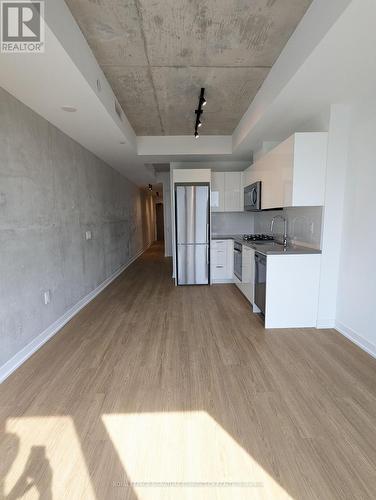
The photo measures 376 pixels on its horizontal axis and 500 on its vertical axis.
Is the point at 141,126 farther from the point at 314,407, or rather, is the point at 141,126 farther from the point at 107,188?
the point at 314,407

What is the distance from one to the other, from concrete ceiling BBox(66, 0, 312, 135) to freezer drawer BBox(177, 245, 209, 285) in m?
2.40

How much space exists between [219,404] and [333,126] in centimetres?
300

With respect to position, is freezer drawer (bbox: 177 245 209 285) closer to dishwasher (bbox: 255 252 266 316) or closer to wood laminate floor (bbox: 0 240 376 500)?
dishwasher (bbox: 255 252 266 316)

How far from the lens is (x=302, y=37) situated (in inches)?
75.4

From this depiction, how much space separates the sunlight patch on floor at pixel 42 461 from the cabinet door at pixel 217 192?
13.8 ft

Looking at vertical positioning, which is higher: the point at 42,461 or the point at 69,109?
the point at 69,109

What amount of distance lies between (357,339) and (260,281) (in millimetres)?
1173

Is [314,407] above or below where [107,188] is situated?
below

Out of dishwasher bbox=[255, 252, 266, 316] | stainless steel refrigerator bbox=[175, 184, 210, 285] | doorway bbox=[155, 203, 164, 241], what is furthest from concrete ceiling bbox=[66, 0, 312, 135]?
doorway bbox=[155, 203, 164, 241]

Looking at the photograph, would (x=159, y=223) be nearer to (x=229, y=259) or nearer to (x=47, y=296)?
(x=229, y=259)

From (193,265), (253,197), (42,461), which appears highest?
(253,197)

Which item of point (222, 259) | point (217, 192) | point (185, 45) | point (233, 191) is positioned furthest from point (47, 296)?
point (233, 191)

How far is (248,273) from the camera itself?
373cm

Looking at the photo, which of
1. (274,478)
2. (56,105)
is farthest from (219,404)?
(56,105)
